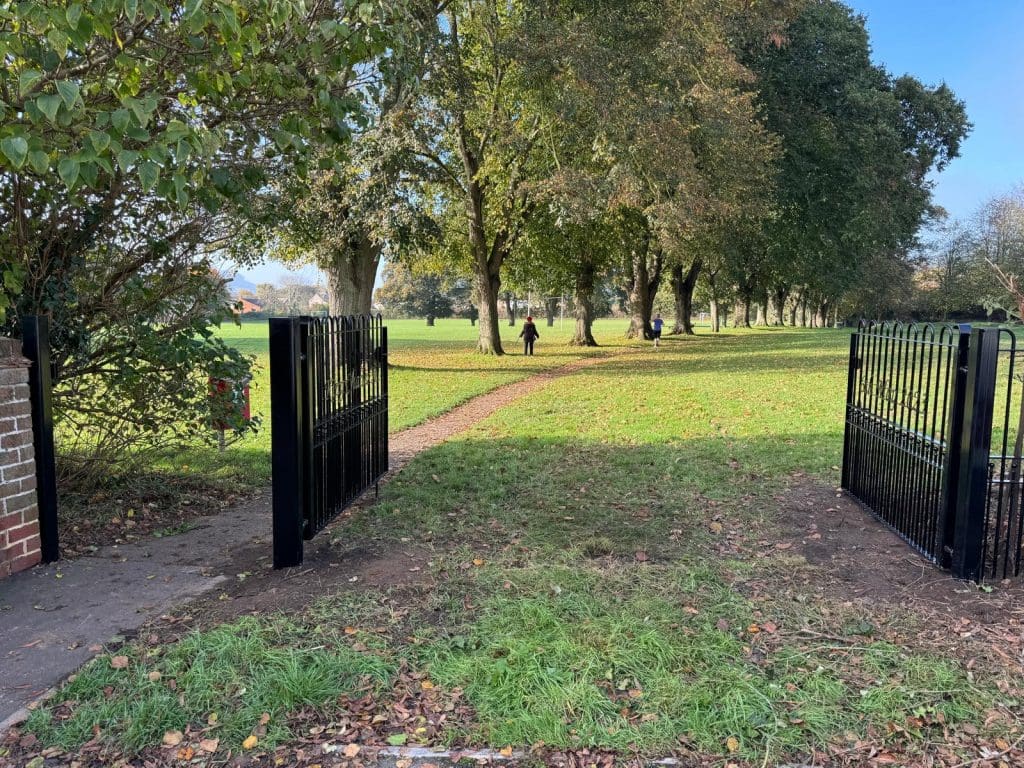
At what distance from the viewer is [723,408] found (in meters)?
12.3

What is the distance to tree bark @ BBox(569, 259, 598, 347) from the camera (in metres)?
29.6

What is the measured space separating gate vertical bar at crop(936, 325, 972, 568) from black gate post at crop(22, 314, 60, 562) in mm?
5436

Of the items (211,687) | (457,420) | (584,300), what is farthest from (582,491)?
(584,300)

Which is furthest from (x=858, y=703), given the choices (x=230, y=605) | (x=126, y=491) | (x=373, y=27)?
(x=126, y=491)

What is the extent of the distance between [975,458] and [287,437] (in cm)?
399

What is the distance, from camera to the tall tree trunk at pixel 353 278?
19.3m

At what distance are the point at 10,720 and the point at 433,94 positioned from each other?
589 inches

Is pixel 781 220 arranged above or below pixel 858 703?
above

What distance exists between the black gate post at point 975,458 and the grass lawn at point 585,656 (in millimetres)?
435

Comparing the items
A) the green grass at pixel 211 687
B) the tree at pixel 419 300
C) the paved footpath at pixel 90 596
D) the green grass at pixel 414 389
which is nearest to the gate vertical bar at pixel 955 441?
the green grass at pixel 211 687

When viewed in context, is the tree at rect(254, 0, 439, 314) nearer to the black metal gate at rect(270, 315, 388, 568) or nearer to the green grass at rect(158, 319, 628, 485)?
the green grass at rect(158, 319, 628, 485)

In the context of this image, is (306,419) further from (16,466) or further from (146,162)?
(146,162)

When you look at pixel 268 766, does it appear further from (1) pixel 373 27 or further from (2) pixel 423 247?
(2) pixel 423 247

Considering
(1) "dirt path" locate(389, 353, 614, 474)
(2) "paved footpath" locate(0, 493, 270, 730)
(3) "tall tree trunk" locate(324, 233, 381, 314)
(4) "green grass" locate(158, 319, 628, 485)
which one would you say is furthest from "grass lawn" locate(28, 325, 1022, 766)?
(3) "tall tree trunk" locate(324, 233, 381, 314)
